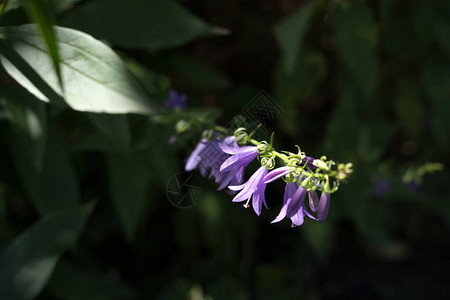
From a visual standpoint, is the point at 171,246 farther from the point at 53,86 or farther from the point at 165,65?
the point at 53,86

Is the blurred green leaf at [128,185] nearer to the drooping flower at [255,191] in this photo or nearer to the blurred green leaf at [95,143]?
the blurred green leaf at [95,143]

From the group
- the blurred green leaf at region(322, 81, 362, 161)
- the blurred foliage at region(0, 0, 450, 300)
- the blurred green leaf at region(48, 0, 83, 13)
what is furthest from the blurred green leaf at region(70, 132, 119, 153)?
the blurred green leaf at region(322, 81, 362, 161)

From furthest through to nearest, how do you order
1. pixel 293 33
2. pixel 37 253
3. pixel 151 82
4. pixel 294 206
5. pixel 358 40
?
pixel 358 40 → pixel 293 33 → pixel 151 82 → pixel 37 253 → pixel 294 206

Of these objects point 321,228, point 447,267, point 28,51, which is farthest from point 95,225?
point 447,267

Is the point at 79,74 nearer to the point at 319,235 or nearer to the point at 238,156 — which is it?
the point at 238,156

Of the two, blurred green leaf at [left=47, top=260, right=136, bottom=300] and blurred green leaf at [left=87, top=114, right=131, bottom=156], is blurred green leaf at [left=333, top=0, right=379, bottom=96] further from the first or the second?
blurred green leaf at [left=47, top=260, right=136, bottom=300]

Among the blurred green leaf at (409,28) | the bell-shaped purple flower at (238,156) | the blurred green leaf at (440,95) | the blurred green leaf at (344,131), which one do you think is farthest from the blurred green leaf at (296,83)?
the bell-shaped purple flower at (238,156)

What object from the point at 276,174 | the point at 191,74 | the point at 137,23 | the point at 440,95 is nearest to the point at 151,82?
the point at 137,23
